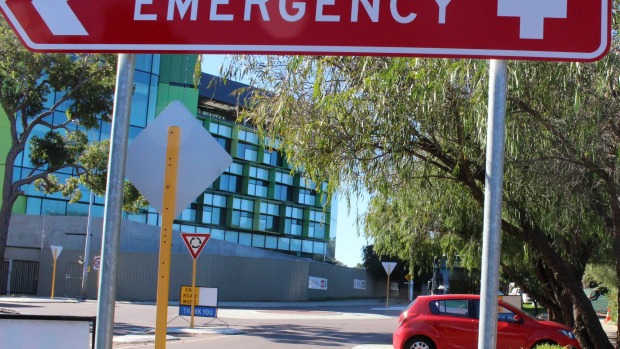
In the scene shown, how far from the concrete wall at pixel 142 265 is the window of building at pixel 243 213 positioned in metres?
7.15

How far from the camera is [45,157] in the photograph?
2533cm

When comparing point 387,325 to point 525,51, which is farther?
point 387,325

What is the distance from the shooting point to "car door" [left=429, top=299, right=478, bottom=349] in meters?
15.7

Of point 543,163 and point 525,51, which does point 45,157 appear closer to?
point 543,163

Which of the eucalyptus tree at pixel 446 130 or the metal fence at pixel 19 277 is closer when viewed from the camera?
the eucalyptus tree at pixel 446 130

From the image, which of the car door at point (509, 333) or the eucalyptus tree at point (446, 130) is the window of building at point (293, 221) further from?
the eucalyptus tree at point (446, 130)

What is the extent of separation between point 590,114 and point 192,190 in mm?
5640

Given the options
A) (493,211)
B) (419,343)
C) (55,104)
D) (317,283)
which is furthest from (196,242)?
(317,283)

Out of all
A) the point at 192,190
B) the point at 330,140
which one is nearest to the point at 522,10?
the point at 192,190

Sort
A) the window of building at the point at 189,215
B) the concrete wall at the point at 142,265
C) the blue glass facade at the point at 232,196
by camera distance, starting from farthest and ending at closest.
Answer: the window of building at the point at 189,215, the blue glass facade at the point at 232,196, the concrete wall at the point at 142,265

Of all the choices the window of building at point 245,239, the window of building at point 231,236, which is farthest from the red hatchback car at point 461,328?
the window of building at point 245,239

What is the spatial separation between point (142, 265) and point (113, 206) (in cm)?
4067

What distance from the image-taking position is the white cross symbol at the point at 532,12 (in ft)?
8.48

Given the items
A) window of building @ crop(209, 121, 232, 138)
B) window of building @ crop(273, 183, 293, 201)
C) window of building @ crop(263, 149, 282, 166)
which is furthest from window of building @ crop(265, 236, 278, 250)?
window of building @ crop(209, 121, 232, 138)
